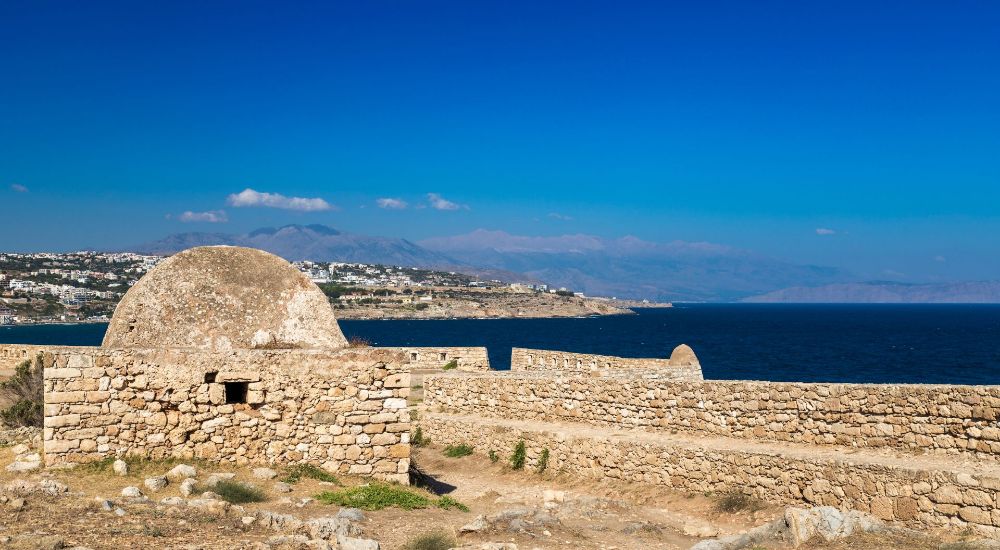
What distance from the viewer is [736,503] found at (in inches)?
481

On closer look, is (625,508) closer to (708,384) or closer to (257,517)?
(708,384)

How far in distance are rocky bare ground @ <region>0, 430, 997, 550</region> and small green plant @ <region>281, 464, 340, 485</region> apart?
12cm

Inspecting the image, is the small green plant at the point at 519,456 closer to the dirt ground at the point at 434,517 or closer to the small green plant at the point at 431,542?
the dirt ground at the point at 434,517

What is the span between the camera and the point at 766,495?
12.0 metres

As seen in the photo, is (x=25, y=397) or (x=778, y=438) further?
(x=25, y=397)

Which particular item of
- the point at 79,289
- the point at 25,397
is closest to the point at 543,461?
the point at 25,397

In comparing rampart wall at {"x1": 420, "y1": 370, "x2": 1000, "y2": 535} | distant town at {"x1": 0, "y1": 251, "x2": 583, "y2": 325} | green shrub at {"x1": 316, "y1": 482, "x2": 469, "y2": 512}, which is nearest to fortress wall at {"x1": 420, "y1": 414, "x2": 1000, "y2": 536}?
rampart wall at {"x1": 420, "y1": 370, "x2": 1000, "y2": 535}

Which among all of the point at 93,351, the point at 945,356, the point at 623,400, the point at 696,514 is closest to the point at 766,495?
the point at 696,514

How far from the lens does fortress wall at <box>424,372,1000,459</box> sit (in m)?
11.0

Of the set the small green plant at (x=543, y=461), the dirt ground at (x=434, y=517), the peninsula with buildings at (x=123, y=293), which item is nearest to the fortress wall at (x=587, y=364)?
the small green plant at (x=543, y=461)

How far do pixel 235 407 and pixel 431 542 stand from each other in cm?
389

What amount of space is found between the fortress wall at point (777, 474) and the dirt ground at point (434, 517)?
0.30 m

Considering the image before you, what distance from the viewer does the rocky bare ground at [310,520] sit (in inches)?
296

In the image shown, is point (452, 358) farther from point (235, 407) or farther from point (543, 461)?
→ point (235, 407)
